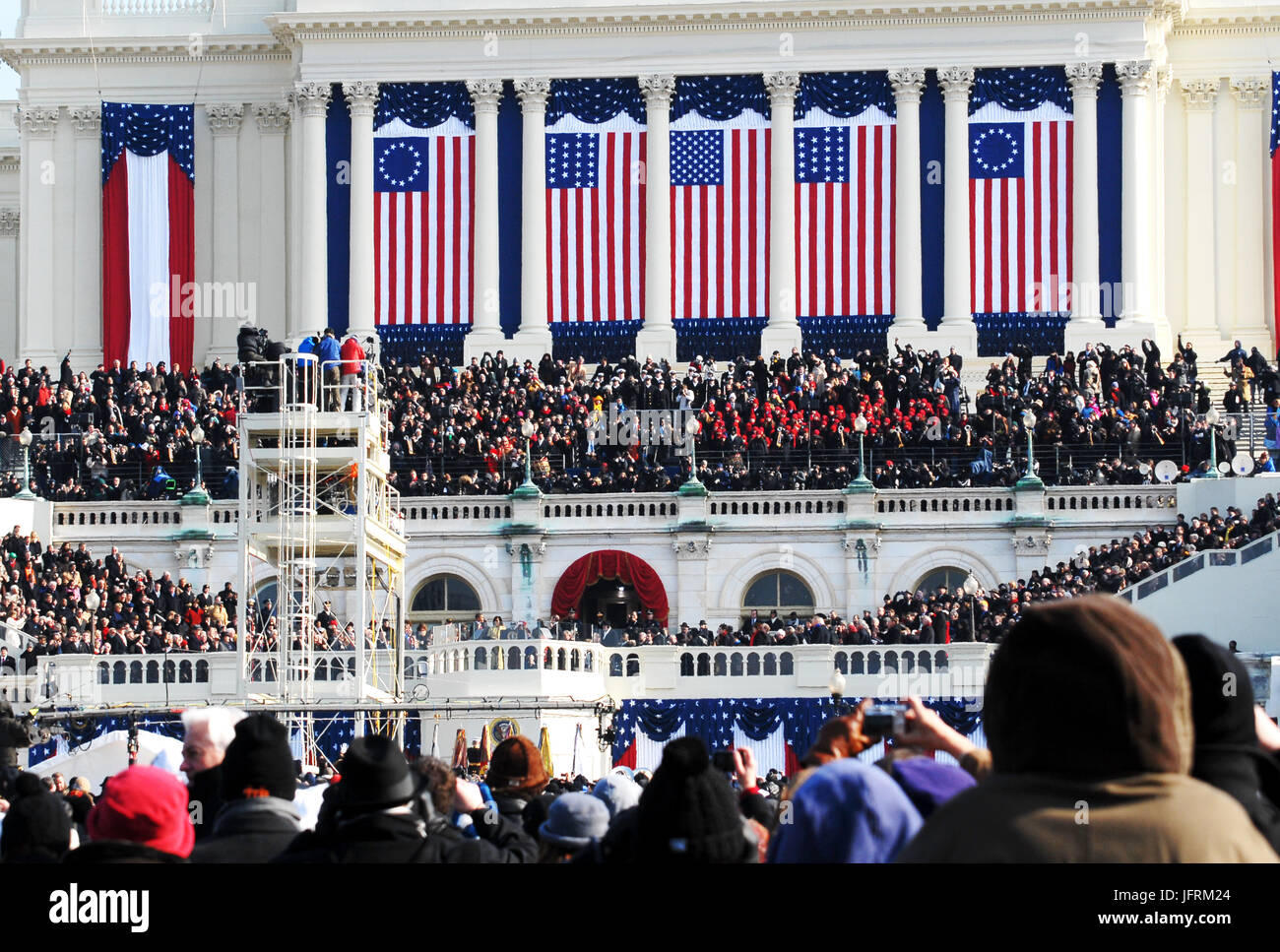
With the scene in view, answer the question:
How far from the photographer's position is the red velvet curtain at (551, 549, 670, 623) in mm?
65688

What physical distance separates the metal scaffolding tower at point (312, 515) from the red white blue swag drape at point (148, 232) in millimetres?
34617

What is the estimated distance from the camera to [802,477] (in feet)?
216

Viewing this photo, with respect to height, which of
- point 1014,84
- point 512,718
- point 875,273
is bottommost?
point 512,718

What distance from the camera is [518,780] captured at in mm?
16062

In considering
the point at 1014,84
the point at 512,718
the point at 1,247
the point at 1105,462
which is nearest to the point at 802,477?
the point at 1105,462

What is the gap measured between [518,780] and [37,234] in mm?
75239

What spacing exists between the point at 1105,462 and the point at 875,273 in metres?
19.8

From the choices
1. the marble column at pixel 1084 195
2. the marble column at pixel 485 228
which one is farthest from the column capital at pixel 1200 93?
the marble column at pixel 485 228

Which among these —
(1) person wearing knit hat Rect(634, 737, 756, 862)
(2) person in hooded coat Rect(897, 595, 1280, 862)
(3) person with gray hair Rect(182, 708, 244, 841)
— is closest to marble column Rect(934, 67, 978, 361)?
(3) person with gray hair Rect(182, 708, 244, 841)

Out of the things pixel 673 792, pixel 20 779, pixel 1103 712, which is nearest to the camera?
pixel 1103 712

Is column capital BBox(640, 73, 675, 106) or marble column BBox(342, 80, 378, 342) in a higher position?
column capital BBox(640, 73, 675, 106)

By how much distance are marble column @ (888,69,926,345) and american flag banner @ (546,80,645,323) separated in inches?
320

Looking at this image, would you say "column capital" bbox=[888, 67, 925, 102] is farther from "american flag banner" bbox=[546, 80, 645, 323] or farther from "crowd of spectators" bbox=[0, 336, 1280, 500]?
"crowd of spectators" bbox=[0, 336, 1280, 500]
